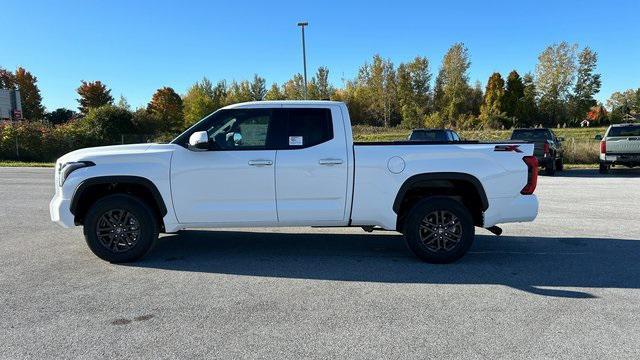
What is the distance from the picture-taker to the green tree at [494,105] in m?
48.0

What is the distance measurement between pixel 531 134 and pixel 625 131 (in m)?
3.29

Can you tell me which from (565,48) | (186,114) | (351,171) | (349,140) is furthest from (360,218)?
(565,48)

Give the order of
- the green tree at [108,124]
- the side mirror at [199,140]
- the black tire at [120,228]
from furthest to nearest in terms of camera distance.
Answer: the green tree at [108,124] < the black tire at [120,228] < the side mirror at [199,140]

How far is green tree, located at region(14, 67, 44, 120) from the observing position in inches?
2842

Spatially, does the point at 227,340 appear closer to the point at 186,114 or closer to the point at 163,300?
the point at 163,300

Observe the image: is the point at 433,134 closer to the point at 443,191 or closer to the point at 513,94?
the point at 443,191

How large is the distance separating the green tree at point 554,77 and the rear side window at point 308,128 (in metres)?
62.2

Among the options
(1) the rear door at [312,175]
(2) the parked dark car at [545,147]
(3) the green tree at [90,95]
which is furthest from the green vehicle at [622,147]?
(3) the green tree at [90,95]

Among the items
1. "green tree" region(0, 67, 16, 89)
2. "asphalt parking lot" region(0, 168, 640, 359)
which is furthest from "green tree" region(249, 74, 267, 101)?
"asphalt parking lot" region(0, 168, 640, 359)

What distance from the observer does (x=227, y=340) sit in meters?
3.87

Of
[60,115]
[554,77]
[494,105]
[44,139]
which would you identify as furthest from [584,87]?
[60,115]

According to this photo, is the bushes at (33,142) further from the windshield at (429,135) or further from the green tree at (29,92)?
the green tree at (29,92)

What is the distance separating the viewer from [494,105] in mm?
49781

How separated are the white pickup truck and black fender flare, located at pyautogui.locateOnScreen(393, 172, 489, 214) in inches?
0.5
